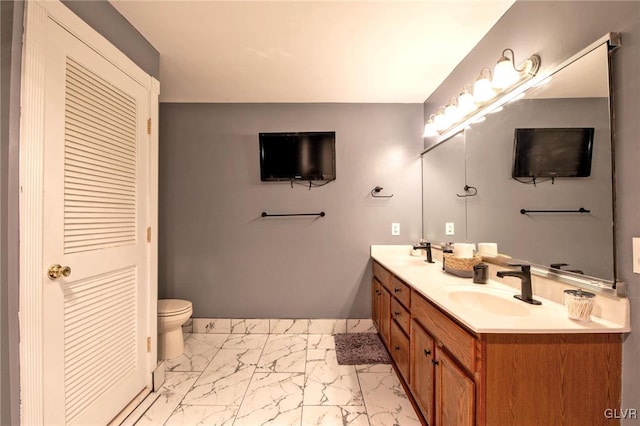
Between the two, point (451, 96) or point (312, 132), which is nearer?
point (451, 96)

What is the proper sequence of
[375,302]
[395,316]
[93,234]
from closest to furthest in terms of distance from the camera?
[93,234]
[395,316]
[375,302]

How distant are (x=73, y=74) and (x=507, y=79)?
227 cm

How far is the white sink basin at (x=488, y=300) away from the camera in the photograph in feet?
4.26

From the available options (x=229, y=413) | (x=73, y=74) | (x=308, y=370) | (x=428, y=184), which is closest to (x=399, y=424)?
(x=308, y=370)

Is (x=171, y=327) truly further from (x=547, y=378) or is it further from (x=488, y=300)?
(x=547, y=378)

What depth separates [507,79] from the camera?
148 cm

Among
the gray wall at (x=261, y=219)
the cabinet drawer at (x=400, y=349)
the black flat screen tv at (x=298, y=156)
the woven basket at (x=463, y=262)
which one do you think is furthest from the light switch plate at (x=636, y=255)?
the black flat screen tv at (x=298, y=156)

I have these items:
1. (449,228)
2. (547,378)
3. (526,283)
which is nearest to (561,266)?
(526,283)

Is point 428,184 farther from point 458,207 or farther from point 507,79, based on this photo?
point 507,79

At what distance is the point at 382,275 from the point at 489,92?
159cm

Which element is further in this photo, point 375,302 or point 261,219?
point 261,219

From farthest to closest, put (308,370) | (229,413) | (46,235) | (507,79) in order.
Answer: (308,370)
(229,413)
(507,79)
(46,235)

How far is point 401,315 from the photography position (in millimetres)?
1844

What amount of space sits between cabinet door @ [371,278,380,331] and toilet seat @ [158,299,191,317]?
1.72m
